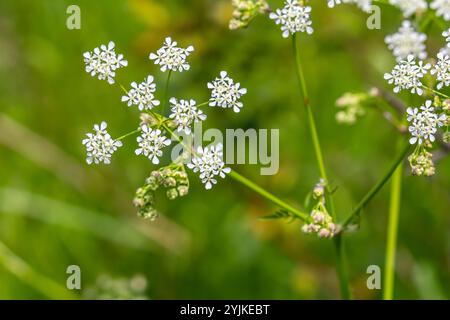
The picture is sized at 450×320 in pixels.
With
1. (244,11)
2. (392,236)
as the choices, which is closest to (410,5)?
(244,11)

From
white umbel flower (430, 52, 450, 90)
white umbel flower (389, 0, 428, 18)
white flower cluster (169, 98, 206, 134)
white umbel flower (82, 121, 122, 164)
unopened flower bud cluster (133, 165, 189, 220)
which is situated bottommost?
unopened flower bud cluster (133, 165, 189, 220)

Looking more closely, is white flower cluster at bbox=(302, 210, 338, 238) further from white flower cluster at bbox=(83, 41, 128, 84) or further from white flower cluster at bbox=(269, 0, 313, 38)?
white flower cluster at bbox=(83, 41, 128, 84)

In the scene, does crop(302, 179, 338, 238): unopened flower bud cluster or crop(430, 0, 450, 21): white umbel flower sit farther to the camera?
crop(430, 0, 450, 21): white umbel flower

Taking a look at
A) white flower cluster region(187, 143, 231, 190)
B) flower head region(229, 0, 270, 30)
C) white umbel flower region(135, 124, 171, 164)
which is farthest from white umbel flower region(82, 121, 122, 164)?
flower head region(229, 0, 270, 30)

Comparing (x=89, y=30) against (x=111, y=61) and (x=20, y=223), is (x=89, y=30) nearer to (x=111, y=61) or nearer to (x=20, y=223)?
(x=20, y=223)

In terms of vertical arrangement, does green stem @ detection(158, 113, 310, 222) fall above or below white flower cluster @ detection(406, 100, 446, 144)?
below

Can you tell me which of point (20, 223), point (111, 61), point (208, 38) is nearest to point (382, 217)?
point (208, 38)

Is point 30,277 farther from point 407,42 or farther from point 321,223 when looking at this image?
point 407,42

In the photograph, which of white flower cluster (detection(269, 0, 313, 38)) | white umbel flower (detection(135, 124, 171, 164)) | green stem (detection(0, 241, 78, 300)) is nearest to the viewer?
white umbel flower (detection(135, 124, 171, 164))
